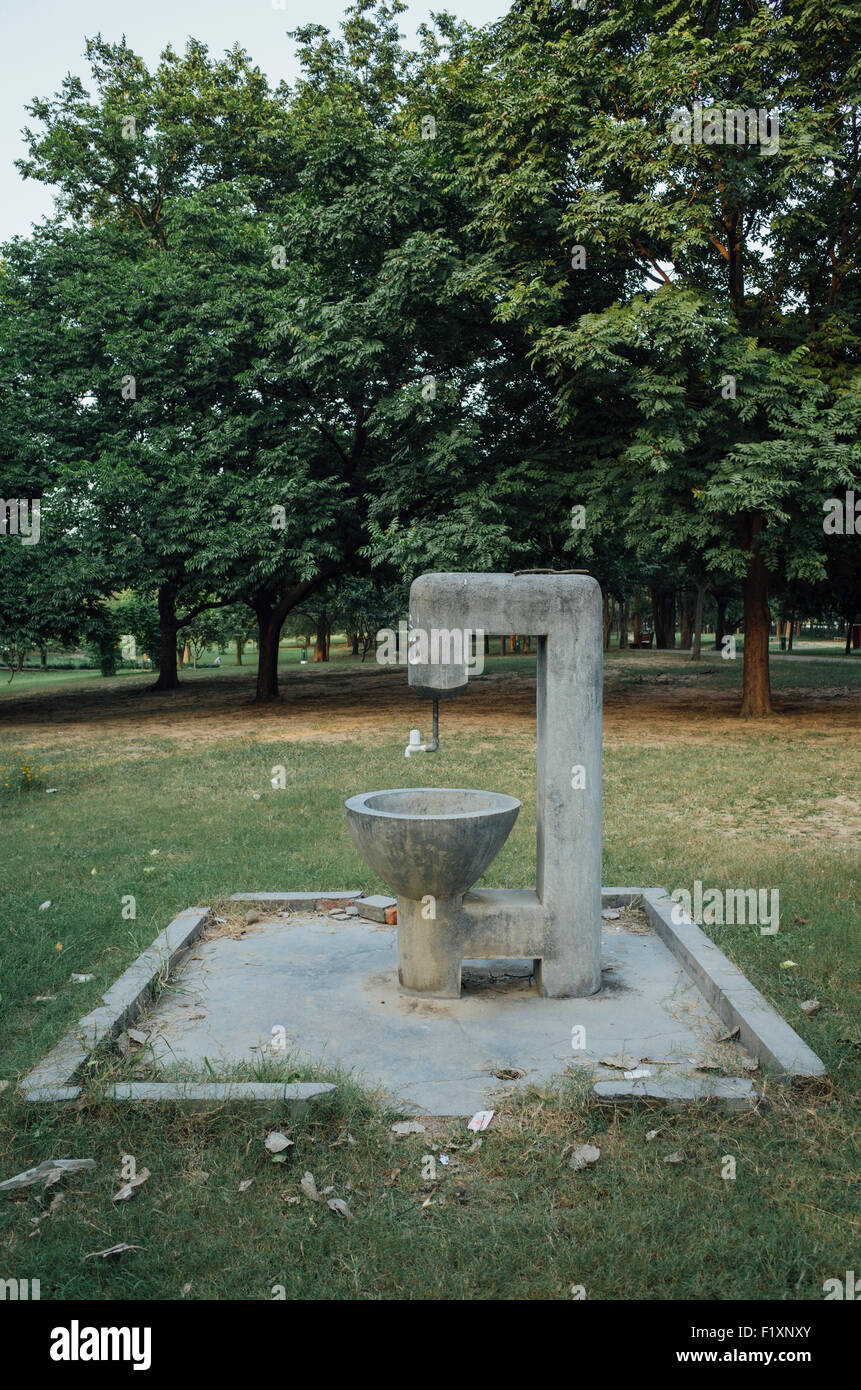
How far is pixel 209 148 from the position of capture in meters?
25.4

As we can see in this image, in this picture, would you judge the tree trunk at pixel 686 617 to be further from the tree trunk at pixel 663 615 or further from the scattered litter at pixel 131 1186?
the scattered litter at pixel 131 1186

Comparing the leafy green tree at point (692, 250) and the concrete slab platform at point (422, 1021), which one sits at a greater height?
the leafy green tree at point (692, 250)

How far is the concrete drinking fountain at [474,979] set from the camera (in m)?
4.10

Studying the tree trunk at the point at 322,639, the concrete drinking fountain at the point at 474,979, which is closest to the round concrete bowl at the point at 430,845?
the concrete drinking fountain at the point at 474,979

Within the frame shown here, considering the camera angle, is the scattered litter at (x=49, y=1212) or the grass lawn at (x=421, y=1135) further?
the scattered litter at (x=49, y=1212)

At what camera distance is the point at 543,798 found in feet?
16.5

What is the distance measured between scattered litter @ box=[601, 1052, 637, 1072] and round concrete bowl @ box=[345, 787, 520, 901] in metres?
1.08

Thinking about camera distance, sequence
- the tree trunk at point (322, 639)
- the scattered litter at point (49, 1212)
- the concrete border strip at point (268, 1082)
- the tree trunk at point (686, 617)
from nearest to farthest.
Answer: the scattered litter at point (49, 1212) < the concrete border strip at point (268, 1082) < the tree trunk at point (322, 639) < the tree trunk at point (686, 617)

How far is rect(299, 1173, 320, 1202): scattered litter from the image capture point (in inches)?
127

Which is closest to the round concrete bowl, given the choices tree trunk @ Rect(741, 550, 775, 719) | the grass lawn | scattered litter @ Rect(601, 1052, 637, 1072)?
scattered litter @ Rect(601, 1052, 637, 1072)

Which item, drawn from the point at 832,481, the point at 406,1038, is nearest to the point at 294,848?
the point at 406,1038

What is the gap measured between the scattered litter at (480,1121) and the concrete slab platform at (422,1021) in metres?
0.10

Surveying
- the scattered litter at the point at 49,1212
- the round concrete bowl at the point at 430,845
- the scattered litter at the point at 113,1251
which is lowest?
the scattered litter at the point at 49,1212

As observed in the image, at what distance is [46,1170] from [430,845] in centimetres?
210
